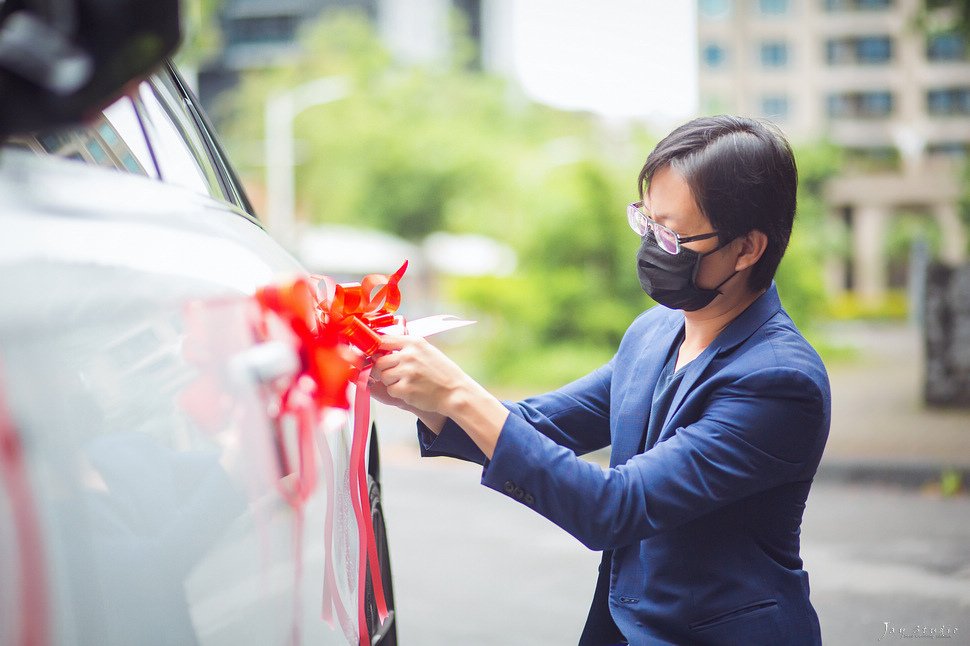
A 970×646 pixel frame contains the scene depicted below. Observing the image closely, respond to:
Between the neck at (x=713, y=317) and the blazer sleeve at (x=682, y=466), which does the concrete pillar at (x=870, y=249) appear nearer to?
the neck at (x=713, y=317)

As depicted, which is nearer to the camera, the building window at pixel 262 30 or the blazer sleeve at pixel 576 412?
the blazer sleeve at pixel 576 412

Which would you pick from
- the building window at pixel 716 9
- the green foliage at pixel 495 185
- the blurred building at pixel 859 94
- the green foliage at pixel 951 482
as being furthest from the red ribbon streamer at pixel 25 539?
the building window at pixel 716 9

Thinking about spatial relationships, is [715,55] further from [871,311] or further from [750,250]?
[750,250]

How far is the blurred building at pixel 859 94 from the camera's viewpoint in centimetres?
5038

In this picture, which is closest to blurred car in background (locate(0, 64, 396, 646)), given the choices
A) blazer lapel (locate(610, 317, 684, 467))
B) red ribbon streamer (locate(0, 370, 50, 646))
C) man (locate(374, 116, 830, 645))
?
red ribbon streamer (locate(0, 370, 50, 646))

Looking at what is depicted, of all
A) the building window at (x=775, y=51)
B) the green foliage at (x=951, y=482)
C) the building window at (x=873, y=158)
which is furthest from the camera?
the building window at (x=775, y=51)

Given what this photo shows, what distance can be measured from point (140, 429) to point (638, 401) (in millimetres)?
1022

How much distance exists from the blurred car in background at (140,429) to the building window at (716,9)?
54865 mm

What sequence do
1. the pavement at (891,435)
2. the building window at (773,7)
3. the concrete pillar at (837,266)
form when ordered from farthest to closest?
1. the building window at (773,7)
2. the concrete pillar at (837,266)
3. the pavement at (891,435)

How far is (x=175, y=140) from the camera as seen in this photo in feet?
7.27

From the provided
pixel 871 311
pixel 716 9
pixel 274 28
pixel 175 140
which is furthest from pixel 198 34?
pixel 716 9

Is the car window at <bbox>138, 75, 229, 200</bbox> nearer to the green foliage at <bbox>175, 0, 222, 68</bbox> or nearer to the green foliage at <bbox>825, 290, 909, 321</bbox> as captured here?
the green foliage at <bbox>175, 0, 222, 68</bbox>

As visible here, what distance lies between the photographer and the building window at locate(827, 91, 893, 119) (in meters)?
53.2

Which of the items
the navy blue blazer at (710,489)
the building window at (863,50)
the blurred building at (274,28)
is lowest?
the navy blue blazer at (710,489)
